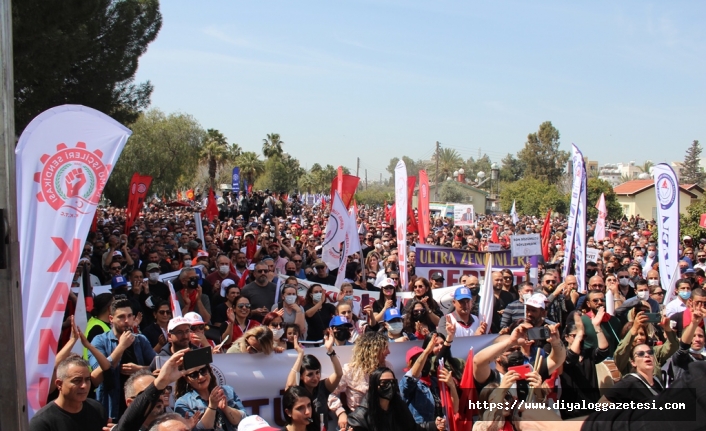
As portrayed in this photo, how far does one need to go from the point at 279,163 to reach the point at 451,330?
80.4m

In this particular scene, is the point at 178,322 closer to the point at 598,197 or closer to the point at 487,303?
the point at 487,303

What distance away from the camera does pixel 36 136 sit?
416 cm

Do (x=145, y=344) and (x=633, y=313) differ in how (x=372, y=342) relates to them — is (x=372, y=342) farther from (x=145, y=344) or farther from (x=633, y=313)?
(x=633, y=313)

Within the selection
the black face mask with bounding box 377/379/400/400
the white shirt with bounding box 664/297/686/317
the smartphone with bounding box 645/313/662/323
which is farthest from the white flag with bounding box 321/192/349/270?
the black face mask with bounding box 377/379/400/400

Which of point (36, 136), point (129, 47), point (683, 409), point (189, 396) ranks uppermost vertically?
point (129, 47)

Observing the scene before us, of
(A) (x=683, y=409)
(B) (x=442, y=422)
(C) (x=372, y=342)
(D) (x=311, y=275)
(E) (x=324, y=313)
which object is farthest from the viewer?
(D) (x=311, y=275)

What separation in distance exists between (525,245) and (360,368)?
7.39m

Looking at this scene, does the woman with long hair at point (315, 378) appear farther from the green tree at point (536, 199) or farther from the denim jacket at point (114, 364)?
the green tree at point (536, 199)

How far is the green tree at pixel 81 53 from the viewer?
14906mm

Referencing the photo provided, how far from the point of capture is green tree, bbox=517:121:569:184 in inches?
3322

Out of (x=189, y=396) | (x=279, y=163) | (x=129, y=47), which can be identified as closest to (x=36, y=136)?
(x=189, y=396)

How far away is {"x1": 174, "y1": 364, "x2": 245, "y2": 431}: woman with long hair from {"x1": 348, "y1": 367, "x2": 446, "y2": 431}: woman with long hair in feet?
2.74

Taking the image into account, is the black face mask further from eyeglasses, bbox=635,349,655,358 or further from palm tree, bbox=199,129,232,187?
palm tree, bbox=199,129,232,187

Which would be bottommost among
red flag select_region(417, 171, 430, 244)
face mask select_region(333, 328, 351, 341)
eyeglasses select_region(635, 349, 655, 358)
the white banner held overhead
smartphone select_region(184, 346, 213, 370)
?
face mask select_region(333, 328, 351, 341)
